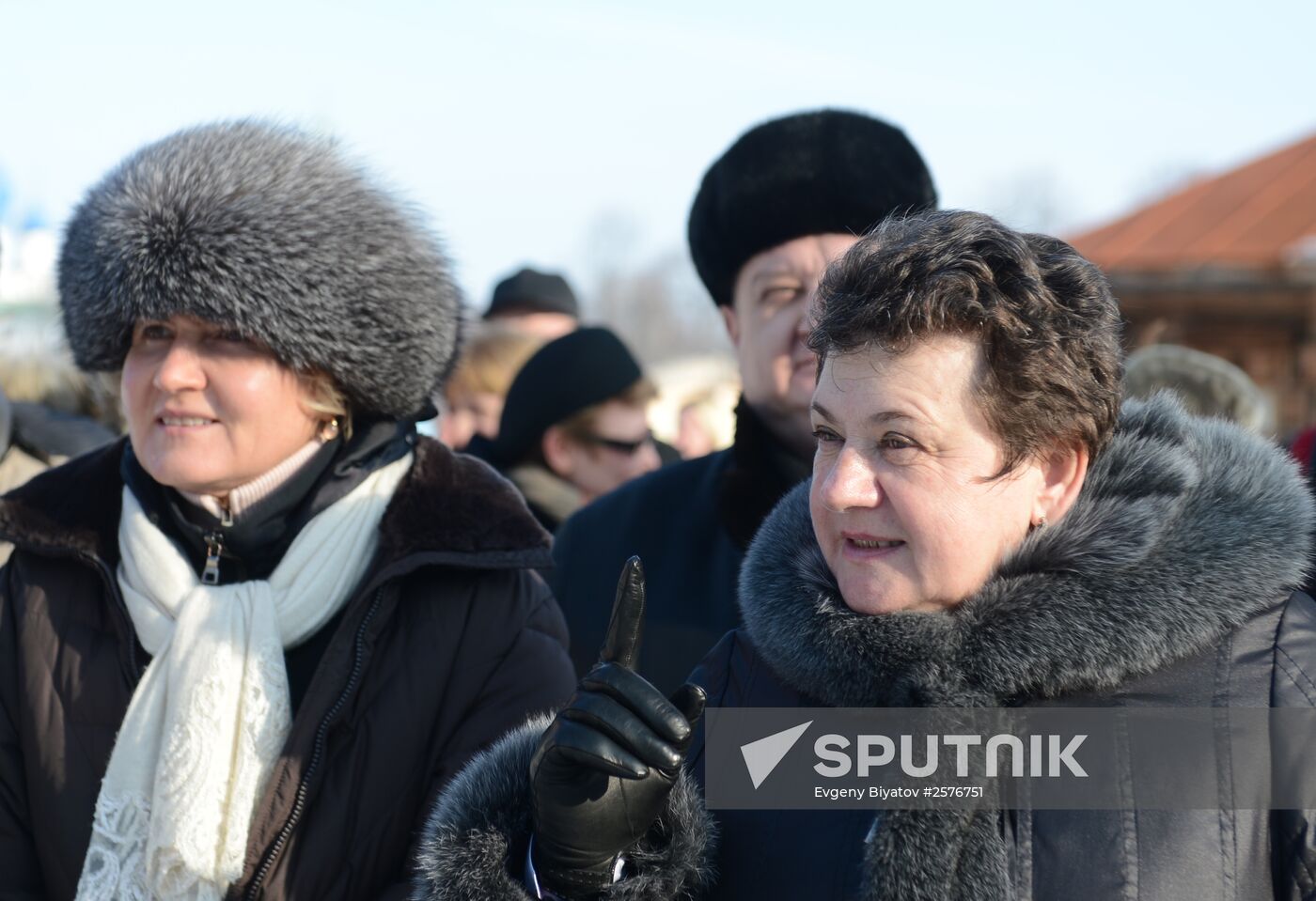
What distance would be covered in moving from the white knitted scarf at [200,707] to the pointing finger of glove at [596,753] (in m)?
0.83

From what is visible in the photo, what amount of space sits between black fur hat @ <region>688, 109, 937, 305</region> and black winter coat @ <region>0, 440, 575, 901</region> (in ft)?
3.10

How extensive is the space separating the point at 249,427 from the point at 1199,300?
900 centimetres

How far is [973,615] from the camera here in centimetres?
197

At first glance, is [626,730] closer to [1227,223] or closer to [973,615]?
[973,615]

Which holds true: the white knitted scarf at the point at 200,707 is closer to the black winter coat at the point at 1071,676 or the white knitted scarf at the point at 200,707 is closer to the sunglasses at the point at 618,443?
the black winter coat at the point at 1071,676

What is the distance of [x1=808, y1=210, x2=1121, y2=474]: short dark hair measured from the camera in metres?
1.94

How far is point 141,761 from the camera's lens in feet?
8.34

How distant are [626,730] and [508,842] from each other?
0.34 m

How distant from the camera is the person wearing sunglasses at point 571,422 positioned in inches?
182

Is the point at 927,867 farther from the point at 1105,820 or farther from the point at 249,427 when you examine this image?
the point at 249,427

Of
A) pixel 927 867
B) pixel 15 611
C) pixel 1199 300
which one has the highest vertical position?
pixel 1199 300

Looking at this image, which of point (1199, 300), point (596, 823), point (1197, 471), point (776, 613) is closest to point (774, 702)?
point (776, 613)

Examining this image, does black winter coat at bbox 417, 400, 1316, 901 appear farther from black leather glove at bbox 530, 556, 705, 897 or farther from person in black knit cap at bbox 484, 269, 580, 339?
person in black knit cap at bbox 484, 269, 580, 339

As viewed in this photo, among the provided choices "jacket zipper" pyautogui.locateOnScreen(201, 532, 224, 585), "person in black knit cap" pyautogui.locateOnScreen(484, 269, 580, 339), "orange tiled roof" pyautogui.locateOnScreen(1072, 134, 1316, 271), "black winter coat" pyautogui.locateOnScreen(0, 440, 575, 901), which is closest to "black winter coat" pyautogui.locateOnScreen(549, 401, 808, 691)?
"black winter coat" pyautogui.locateOnScreen(0, 440, 575, 901)
